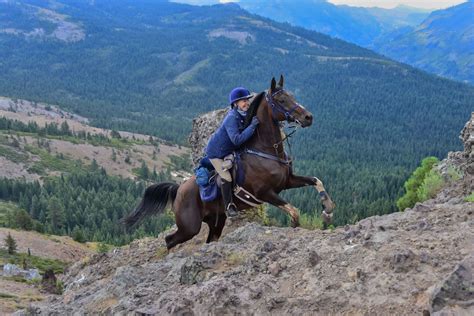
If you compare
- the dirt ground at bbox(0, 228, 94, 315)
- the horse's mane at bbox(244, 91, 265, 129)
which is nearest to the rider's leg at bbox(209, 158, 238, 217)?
the horse's mane at bbox(244, 91, 265, 129)

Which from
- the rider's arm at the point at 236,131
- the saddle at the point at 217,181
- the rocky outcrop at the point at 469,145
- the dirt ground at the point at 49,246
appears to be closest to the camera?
the rider's arm at the point at 236,131

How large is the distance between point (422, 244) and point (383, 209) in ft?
147

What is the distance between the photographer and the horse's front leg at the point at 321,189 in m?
11.3

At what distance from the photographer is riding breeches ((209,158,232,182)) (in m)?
12.2

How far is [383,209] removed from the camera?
51.2m

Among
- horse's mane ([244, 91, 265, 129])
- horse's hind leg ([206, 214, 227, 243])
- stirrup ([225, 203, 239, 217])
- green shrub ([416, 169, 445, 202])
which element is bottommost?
horse's hind leg ([206, 214, 227, 243])

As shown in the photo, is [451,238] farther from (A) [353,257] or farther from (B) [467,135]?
(B) [467,135]

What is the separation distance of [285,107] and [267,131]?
812mm

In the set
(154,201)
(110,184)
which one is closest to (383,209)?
(154,201)

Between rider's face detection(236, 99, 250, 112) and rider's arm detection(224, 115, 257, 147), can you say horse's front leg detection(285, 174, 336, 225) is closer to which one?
rider's arm detection(224, 115, 257, 147)

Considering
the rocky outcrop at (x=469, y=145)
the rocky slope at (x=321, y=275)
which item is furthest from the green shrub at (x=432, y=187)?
the rocky slope at (x=321, y=275)

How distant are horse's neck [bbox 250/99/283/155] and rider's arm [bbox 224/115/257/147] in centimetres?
24

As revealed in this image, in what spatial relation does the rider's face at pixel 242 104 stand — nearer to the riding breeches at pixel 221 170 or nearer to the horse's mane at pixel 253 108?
the horse's mane at pixel 253 108

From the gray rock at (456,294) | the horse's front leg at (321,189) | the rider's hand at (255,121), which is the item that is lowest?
the horse's front leg at (321,189)
